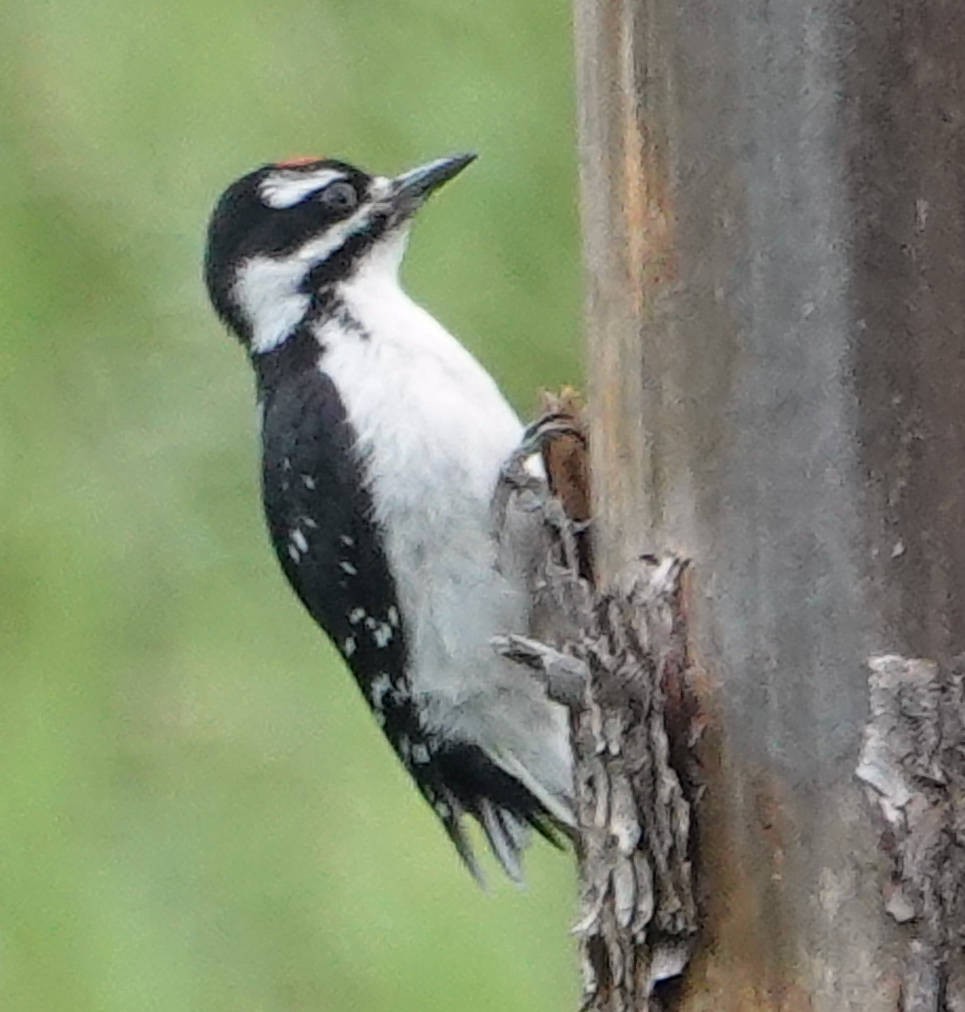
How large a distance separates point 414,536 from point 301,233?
0.50 metres

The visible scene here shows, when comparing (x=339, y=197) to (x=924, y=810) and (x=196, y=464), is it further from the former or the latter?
(x=924, y=810)

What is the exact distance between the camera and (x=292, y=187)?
4.20 metres

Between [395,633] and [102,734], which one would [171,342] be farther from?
[395,633]

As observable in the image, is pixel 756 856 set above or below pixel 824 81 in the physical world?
below

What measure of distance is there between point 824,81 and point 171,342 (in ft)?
8.26

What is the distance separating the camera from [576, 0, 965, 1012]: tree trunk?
8.77 feet

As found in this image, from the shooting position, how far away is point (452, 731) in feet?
13.2

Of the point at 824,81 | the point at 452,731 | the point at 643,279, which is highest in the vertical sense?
the point at 824,81

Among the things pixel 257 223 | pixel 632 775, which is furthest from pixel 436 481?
pixel 632 775

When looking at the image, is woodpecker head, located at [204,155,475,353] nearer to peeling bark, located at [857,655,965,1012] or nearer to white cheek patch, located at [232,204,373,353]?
white cheek patch, located at [232,204,373,353]

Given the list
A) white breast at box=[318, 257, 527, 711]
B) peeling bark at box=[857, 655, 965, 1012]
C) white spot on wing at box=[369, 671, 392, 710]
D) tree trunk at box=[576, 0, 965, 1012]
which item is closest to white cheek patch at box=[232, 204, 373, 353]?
white breast at box=[318, 257, 527, 711]

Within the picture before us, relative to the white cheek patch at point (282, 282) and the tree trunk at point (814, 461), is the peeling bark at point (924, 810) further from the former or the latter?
the white cheek patch at point (282, 282)

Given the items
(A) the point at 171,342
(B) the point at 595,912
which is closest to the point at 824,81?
(B) the point at 595,912

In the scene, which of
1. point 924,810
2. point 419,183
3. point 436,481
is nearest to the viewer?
point 924,810
